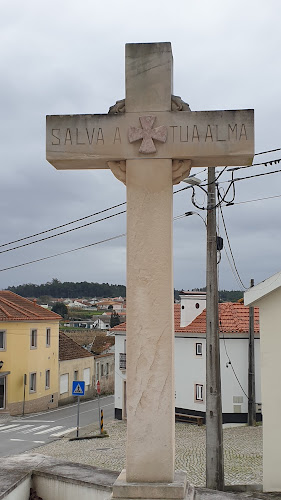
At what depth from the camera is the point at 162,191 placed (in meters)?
5.40

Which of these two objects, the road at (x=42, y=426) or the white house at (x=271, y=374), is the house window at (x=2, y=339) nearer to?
the road at (x=42, y=426)

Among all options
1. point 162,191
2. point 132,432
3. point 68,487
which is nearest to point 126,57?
point 162,191

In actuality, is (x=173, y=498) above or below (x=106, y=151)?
below

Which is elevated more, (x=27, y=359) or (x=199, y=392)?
(x=27, y=359)

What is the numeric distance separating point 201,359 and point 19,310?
15569 mm

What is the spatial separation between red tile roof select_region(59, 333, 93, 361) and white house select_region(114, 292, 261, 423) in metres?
14.4

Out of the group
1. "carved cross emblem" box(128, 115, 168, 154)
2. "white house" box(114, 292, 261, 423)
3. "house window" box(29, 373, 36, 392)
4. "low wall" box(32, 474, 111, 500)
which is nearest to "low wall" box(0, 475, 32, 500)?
"low wall" box(32, 474, 111, 500)

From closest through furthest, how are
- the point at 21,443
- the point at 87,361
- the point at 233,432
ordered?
the point at 233,432
the point at 21,443
the point at 87,361

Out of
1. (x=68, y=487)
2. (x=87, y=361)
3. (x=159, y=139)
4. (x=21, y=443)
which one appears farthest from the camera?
(x=87, y=361)

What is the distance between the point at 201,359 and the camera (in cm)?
2592

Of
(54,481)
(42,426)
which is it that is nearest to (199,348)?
(42,426)

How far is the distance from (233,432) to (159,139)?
738 inches

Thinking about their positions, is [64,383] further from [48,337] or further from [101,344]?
[101,344]

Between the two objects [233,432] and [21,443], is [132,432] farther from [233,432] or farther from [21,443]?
[21,443]
